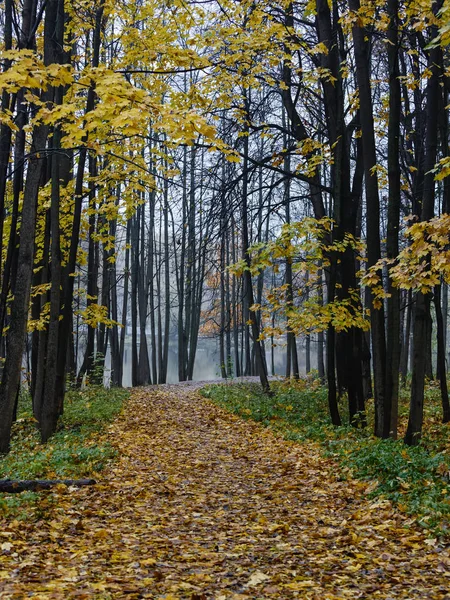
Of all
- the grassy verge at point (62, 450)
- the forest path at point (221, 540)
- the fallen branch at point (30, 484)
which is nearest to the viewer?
the forest path at point (221, 540)

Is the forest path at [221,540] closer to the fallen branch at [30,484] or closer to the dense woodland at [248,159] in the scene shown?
the fallen branch at [30,484]

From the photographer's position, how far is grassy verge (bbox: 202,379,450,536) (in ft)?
20.4

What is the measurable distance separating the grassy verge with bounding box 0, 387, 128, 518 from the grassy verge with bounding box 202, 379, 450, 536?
3.55 meters

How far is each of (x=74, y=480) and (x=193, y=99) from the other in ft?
20.4

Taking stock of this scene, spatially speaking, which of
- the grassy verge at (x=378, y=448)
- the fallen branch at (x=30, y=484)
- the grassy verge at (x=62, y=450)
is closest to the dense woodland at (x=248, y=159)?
the grassy verge at (x=62, y=450)

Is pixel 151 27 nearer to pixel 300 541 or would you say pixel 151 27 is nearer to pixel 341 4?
pixel 341 4

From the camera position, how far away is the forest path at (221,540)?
434 centimetres

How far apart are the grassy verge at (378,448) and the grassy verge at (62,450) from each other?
3548mm

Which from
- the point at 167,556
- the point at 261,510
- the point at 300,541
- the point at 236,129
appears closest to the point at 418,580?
the point at 300,541

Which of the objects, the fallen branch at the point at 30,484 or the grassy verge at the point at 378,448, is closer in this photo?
the grassy verge at the point at 378,448

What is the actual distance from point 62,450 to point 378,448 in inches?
194

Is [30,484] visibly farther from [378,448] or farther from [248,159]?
[248,159]

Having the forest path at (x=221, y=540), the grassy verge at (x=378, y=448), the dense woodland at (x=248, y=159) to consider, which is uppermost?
the dense woodland at (x=248, y=159)

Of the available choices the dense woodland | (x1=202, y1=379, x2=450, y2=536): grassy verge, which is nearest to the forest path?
(x1=202, y1=379, x2=450, y2=536): grassy verge
